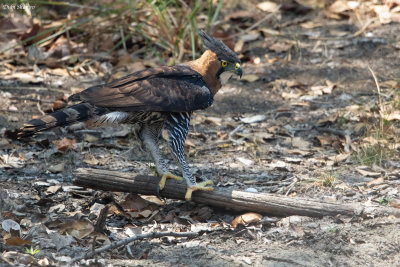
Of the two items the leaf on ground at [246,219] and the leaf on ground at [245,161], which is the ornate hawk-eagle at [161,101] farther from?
the leaf on ground at [245,161]

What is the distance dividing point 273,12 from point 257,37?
47 centimetres

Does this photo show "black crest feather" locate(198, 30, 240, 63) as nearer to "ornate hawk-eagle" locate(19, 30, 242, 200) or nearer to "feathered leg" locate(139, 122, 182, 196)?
"ornate hawk-eagle" locate(19, 30, 242, 200)

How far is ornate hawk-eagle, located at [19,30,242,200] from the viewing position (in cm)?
437

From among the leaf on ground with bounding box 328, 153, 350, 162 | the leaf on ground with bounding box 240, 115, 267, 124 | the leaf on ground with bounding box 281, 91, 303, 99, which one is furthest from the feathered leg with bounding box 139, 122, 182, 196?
the leaf on ground with bounding box 281, 91, 303, 99

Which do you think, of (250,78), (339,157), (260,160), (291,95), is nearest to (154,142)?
(260,160)

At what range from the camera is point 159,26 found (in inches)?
285

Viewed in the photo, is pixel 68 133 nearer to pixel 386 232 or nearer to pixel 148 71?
pixel 148 71

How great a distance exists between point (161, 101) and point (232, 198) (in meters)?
0.92

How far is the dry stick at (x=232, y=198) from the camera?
13.1 ft

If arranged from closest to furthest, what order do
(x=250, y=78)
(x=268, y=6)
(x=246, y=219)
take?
(x=246, y=219) → (x=250, y=78) → (x=268, y=6)

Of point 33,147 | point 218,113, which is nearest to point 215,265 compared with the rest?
point 33,147

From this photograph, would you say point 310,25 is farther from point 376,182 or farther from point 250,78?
point 376,182

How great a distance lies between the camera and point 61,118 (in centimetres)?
415

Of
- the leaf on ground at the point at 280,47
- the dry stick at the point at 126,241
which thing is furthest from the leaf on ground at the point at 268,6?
the dry stick at the point at 126,241
